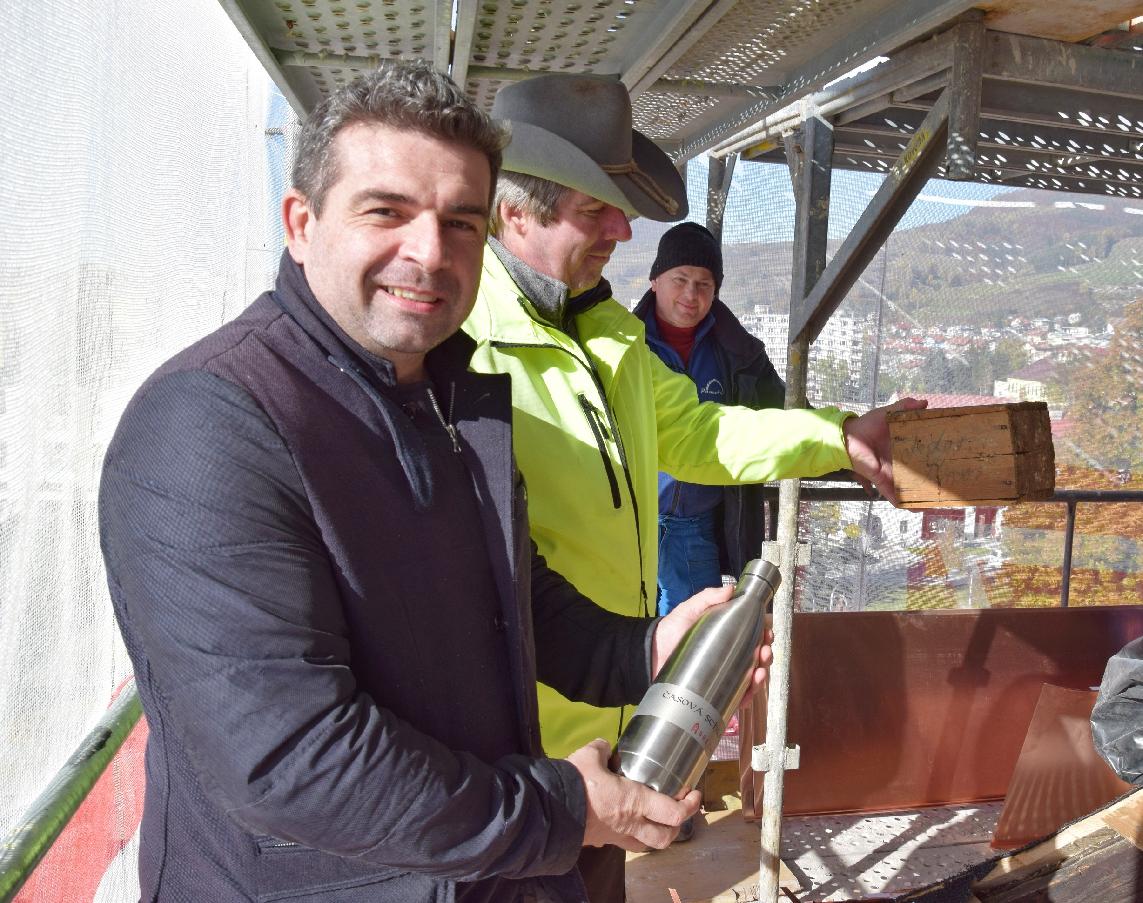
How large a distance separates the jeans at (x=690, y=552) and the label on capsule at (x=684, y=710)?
2841 mm

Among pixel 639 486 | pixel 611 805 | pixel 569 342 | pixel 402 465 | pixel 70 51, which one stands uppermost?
pixel 70 51

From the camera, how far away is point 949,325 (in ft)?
18.0

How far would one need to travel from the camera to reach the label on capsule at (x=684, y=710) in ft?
4.54

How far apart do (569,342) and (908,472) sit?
936 millimetres

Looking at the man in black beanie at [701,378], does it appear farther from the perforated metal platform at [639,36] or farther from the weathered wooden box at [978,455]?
the weathered wooden box at [978,455]

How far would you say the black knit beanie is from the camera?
167 inches

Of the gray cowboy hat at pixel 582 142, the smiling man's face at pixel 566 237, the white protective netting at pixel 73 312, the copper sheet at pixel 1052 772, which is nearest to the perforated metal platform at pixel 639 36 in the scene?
the gray cowboy hat at pixel 582 142

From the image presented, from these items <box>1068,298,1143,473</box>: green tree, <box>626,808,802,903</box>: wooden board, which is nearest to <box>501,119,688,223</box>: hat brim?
<box>626,808,802,903</box>: wooden board

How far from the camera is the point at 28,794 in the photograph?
1327 mm

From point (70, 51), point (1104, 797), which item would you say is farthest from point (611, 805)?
point (1104, 797)

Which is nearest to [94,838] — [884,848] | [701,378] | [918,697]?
[701,378]

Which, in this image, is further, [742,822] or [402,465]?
[742,822]

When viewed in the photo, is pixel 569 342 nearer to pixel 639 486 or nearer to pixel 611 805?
pixel 639 486

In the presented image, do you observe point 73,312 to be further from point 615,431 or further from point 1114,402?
point 1114,402
